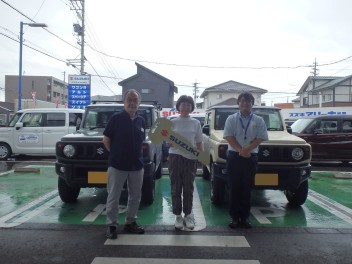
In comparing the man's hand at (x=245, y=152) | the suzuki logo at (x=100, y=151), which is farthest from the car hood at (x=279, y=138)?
the suzuki logo at (x=100, y=151)

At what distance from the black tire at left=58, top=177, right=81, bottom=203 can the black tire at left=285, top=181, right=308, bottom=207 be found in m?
3.67

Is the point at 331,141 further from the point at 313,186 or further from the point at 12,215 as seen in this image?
the point at 12,215

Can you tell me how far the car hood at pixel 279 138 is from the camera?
572 cm

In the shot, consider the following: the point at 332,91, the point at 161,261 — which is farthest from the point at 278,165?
the point at 332,91

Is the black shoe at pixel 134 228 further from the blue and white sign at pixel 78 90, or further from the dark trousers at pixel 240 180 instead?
the blue and white sign at pixel 78 90

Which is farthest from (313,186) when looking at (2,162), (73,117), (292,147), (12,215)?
(2,162)

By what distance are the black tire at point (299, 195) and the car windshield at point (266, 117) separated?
48.0 inches

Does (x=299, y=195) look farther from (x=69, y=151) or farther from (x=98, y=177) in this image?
(x=69, y=151)

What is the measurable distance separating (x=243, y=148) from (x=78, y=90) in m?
19.1

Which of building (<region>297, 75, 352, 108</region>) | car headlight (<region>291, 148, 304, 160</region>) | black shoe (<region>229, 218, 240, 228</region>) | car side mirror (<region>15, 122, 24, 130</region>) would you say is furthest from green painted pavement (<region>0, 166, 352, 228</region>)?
building (<region>297, 75, 352, 108</region>)

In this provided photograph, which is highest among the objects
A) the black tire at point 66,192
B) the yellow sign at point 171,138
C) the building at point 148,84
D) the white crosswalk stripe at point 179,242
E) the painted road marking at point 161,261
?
the building at point 148,84

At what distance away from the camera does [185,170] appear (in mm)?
4902

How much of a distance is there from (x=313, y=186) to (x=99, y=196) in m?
4.61

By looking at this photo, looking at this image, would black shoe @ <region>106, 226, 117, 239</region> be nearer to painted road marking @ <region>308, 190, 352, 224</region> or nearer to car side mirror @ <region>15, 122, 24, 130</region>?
painted road marking @ <region>308, 190, 352, 224</region>
